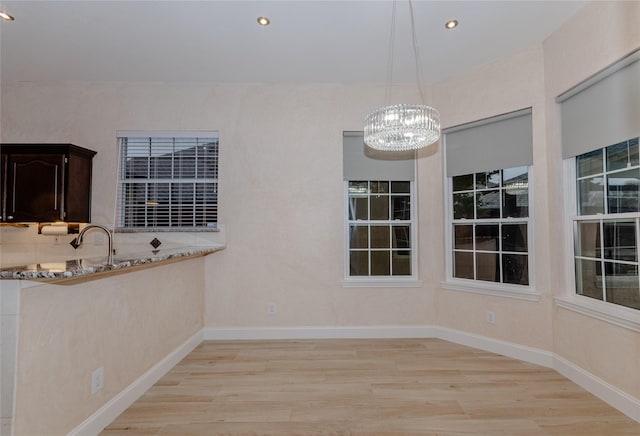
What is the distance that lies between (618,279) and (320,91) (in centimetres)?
320

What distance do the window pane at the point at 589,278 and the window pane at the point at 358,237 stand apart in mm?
1950

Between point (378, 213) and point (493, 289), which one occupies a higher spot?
point (378, 213)

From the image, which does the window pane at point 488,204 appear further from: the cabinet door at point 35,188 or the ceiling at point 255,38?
the cabinet door at point 35,188

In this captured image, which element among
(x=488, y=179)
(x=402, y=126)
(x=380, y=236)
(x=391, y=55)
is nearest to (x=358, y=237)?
(x=380, y=236)

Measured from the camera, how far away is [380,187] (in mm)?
3641

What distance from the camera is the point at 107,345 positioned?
6.42 ft

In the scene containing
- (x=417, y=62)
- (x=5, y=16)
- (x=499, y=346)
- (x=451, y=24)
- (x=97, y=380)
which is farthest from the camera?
(x=417, y=62)

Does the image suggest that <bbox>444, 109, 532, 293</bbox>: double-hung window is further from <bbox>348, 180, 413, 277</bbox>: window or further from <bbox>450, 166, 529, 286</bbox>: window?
<bbox>348, 180, 413, 277</bbox>: window

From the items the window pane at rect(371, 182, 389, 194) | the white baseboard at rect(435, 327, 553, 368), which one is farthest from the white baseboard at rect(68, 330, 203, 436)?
the white baseboard at rect(435, 327, 553, 368)

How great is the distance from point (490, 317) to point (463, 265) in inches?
22.6

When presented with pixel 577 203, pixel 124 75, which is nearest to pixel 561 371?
pixel 577 203

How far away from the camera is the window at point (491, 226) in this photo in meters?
3.00

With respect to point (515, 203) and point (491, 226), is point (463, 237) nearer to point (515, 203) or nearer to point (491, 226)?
point (491, 226)

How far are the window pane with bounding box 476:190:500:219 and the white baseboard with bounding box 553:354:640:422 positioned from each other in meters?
1.39
